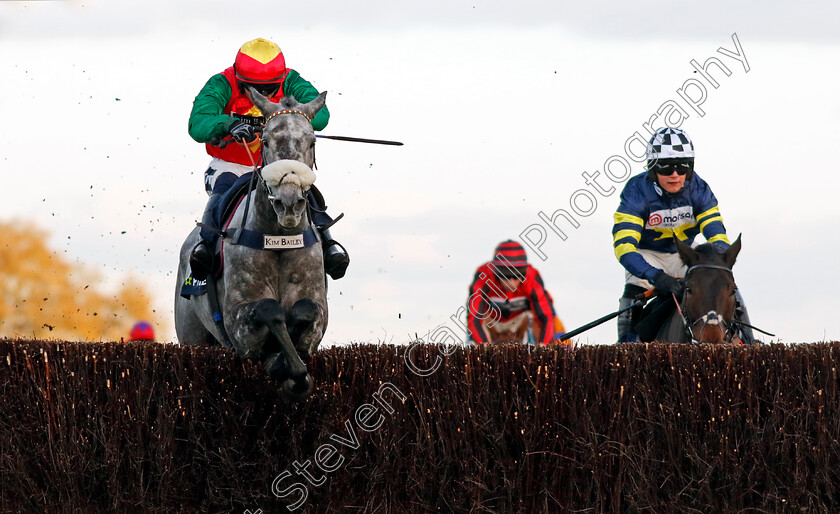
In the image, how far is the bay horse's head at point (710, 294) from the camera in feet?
31.0

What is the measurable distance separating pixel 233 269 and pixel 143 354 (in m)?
1.25

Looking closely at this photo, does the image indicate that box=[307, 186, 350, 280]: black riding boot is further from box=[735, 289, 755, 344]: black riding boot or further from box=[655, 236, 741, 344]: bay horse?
box=[735, 289, 755, 344]: black riding boot

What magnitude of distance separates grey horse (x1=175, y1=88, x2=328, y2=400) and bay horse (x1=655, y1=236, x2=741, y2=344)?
354 centimetres

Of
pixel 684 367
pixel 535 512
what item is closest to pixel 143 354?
pixel 535 512

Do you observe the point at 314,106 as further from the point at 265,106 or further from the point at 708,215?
the point at 708,215

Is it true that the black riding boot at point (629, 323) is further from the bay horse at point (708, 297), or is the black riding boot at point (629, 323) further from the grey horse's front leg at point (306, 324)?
the grey horse's front leg at point (306, 324)

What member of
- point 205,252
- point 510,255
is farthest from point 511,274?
point 205,252

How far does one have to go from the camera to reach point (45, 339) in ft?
29.5

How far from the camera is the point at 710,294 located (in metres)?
9.57

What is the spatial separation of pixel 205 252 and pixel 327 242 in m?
0.96

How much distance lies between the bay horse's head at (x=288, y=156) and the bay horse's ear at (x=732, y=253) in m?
4.29

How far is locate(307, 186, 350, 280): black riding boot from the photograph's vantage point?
8336mm

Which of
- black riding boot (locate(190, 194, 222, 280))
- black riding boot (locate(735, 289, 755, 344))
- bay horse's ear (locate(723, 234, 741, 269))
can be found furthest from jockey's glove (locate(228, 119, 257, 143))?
black riding boot (locate(735, 289, 755, 344))

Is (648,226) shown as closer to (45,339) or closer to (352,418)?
(352,418)
